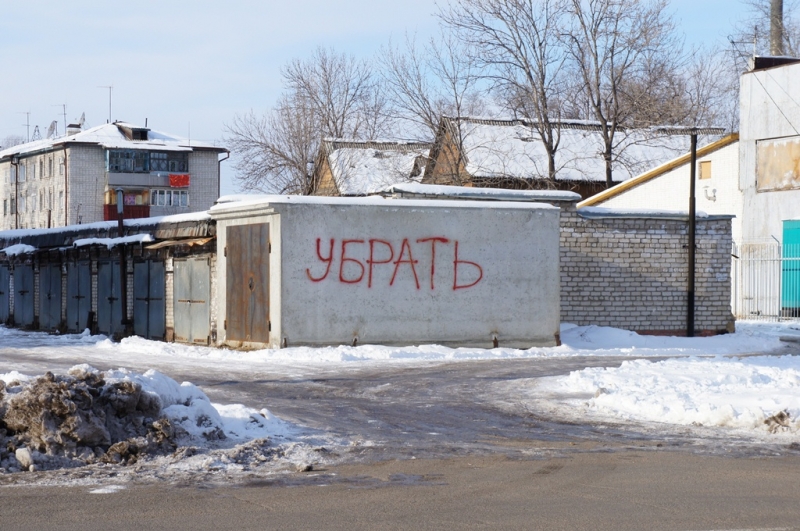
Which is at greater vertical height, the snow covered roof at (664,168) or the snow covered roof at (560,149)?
the snow covered roof at (560,149)

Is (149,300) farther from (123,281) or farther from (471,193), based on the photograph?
(471,193)

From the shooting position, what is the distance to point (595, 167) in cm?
4466

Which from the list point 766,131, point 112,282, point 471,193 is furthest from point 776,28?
point 112,282

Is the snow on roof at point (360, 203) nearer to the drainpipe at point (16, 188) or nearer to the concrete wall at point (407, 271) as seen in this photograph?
the concrete wall at point (407, 271)

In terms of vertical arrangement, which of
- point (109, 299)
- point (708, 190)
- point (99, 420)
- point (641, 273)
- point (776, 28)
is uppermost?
point (776, 28)

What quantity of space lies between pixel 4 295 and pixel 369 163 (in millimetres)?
21170

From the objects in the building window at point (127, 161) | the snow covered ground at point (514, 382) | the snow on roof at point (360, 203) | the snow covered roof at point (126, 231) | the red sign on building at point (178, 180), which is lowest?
the snow covered ground at point (514, 382)

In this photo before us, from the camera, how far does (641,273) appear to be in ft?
79.7

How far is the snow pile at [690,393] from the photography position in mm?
11109

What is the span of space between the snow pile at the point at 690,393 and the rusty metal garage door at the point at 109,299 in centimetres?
1446

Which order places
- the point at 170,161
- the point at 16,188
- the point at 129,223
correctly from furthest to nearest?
the point at 16,188 → the point at 170,161 → the point at 129,223

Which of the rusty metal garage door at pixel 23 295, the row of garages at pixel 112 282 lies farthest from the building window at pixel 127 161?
the rusty metal garage door at pixel 23 295

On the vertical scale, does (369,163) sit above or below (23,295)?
above

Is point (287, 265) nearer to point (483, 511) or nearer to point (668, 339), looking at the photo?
point (668, 339)
